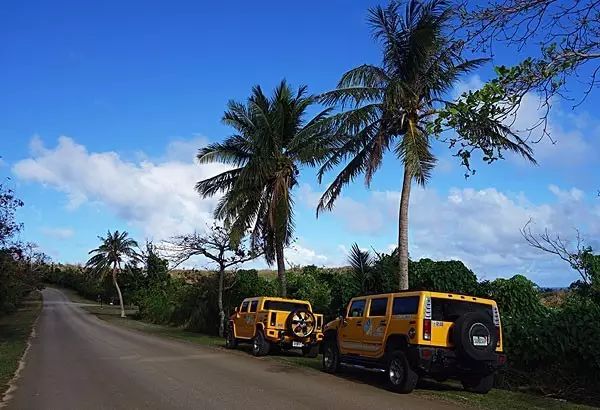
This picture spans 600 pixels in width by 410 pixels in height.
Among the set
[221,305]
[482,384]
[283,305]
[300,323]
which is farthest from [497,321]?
[221,305]

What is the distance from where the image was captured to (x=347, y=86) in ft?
60.4

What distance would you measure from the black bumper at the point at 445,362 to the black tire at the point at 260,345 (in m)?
8.86

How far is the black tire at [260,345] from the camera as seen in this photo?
19.8 meters

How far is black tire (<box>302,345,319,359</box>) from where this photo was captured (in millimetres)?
19688

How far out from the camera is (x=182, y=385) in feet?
40.3

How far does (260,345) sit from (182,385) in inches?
309

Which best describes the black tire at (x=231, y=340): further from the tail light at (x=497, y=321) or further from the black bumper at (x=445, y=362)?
the tail light at (x=497, y=321)

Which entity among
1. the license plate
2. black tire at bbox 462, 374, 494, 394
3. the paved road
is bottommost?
the paved road

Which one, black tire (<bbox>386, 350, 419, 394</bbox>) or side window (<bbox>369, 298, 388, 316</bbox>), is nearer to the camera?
black tire (<bbox>386, 350, 419, 394</bbox>)

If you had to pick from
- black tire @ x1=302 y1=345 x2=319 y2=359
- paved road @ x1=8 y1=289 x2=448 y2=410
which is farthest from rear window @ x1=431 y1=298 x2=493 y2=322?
black tire @ x1=302 y1=345 x2=319 y2=359

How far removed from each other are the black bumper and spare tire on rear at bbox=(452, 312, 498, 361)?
0.46ft

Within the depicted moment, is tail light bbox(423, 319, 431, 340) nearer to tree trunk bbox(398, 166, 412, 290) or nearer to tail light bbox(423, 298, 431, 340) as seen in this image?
tail light bbox(423, 298, 431, 340)

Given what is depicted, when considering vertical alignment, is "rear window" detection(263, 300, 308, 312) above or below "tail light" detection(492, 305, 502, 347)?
above

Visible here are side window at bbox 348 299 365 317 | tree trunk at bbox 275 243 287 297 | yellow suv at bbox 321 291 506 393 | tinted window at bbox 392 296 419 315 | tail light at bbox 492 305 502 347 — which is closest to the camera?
yellow suv at bbox 321 291 506 393
